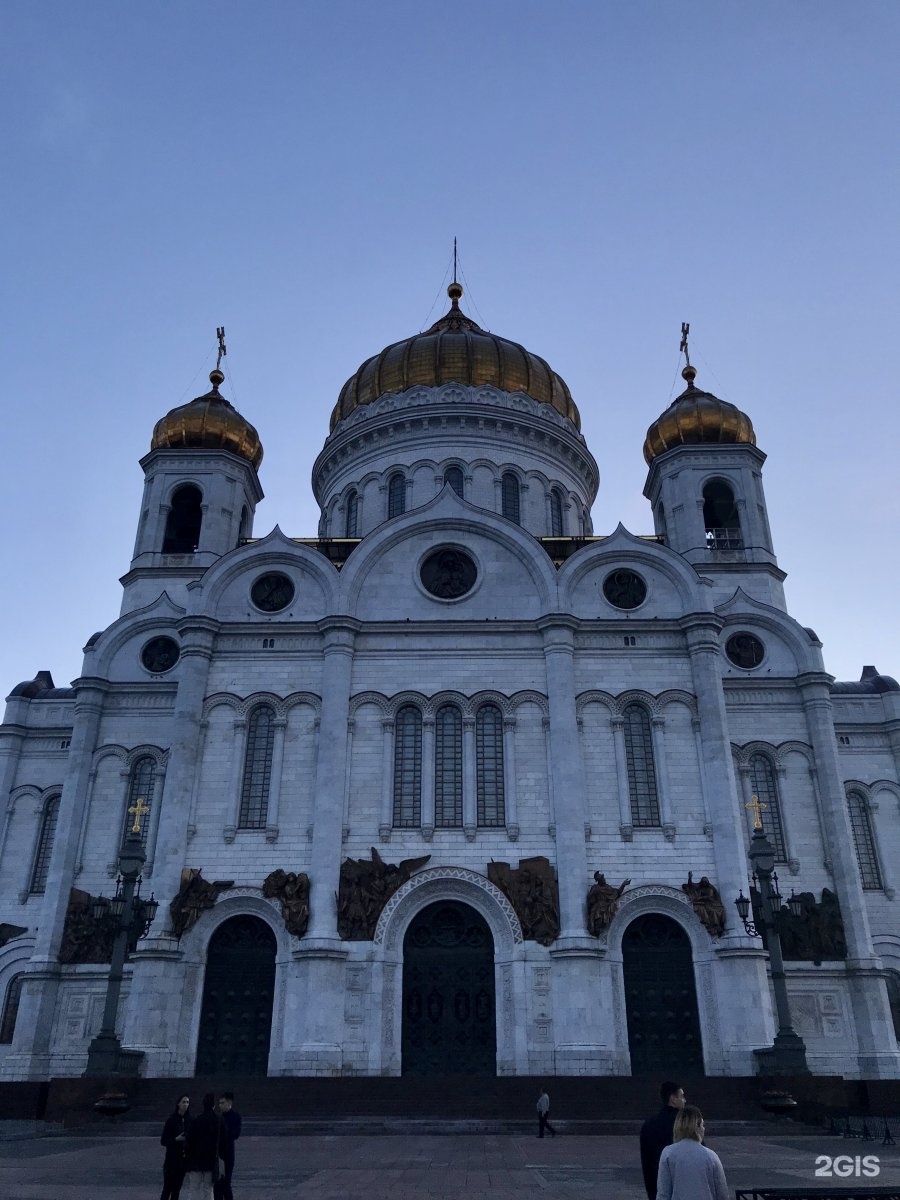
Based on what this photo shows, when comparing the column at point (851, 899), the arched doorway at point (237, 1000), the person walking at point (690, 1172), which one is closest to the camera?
the person walking at point (690, 1172)

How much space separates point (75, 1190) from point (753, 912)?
17253 millimetres

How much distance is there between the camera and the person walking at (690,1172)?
4.67 metres

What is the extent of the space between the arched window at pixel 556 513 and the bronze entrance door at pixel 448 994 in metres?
14.9

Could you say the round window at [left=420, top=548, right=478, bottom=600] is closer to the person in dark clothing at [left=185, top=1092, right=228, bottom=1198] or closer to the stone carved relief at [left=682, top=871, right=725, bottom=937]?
the stone carved relief at [left=682, top=871, right=725, bottom=937]

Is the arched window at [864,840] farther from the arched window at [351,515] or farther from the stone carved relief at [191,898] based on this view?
the arched window at [351,515]

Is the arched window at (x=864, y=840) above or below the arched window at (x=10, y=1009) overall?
above

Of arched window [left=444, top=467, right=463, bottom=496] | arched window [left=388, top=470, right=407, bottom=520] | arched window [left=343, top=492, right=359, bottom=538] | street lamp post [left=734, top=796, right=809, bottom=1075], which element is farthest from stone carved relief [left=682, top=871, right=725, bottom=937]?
arched window [left=343, top=492, right=359, bottom=538]

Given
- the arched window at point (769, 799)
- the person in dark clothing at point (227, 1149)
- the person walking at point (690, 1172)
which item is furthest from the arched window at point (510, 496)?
the person walking at point (690, 1172)

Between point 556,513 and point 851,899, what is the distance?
1594 centimetres

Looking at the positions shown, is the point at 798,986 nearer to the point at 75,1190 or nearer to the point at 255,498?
the point at 75,1190

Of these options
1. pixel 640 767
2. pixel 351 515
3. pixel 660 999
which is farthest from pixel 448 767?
pixel 351 515

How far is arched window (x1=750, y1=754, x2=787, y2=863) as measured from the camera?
1019 inches

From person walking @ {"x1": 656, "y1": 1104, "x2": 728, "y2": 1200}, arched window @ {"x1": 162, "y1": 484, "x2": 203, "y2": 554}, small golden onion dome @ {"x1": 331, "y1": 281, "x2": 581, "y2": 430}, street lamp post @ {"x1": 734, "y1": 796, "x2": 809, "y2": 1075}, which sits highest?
small golden onion dome @ {"x1": 331, "y1": 281, "x2": 581, "y2": 430}

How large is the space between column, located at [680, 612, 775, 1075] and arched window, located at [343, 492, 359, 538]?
42.9 feet
